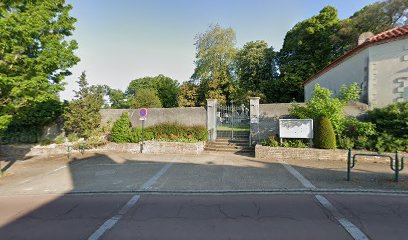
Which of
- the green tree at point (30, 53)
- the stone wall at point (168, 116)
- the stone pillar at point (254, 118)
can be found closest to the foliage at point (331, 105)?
the stone pillar at point (254, 118)

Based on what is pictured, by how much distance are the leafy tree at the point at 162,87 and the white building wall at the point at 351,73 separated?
3091 centimetres

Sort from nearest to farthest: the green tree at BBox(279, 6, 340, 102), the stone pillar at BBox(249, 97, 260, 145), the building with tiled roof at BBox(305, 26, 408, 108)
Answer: the building with tiled roof at BBox(305, 26, 408, 108) → the stone pillar at BBox(249, 97, 260, 145) → the green tree at BBox(279, 6, 340, 102)

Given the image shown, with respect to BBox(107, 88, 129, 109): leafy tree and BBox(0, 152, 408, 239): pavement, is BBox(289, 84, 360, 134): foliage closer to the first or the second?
BBox(0, 152, 408, 239): pavement

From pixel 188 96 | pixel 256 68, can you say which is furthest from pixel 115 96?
pixel 256 68

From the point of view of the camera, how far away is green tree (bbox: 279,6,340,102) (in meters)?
23.5

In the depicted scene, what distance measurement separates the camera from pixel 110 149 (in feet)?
43.1

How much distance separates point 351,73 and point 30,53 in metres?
16.5

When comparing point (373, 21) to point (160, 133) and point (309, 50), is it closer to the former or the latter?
point (309, 50)

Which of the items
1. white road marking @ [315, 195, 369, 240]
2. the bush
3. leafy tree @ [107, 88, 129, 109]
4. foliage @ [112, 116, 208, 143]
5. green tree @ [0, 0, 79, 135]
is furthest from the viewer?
leafy tree @ [107, 88, 129, 109]

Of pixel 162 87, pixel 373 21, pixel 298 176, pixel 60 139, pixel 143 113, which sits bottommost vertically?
pixel 298 176

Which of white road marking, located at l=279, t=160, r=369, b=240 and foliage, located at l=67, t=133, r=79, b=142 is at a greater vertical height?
foliage, located at l=67, t=133, r=79, b=142

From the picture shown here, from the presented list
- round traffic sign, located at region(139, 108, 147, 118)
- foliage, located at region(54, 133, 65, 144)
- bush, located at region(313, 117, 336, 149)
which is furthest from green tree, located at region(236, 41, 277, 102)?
foliage, located at region(54, 133, 65, 144)

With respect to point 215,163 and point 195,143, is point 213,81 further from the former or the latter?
point 215,163

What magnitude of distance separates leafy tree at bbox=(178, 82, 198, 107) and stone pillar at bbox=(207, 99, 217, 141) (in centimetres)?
1575
